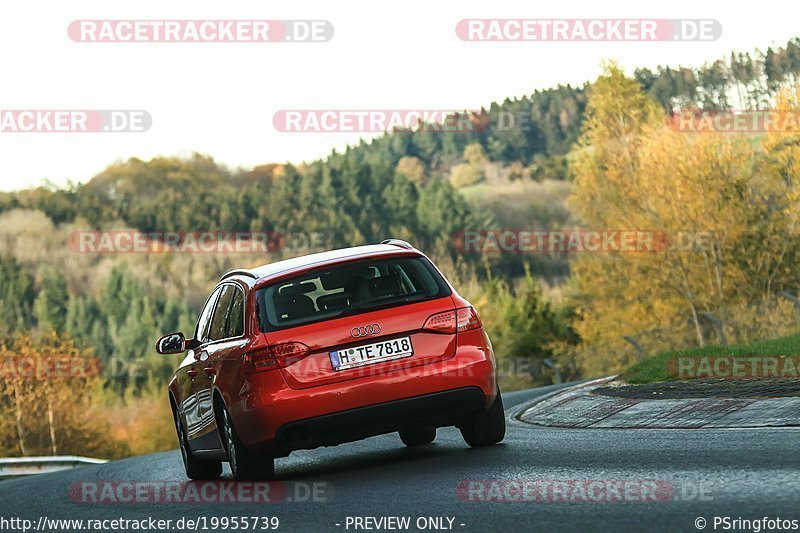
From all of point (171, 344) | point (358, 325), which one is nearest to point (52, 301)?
point (171, 344)

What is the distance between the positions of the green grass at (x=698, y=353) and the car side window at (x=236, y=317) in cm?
604

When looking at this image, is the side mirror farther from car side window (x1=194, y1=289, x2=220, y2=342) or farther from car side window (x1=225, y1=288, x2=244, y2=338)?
car side window (x1=225, y1=288, x2=244, y2=338)

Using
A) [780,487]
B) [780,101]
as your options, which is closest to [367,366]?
[780,487]

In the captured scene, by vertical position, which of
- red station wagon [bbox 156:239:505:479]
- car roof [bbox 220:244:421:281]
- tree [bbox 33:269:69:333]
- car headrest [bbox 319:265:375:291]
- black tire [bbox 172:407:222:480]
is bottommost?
tree [bbox 33:269:69:333]

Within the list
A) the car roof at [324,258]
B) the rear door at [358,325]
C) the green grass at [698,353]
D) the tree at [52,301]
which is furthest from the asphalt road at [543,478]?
the tree at [52,301]

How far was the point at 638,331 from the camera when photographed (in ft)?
203

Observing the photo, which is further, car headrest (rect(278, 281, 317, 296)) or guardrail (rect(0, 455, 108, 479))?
guardrail (rect(0, 455, 108, 479))

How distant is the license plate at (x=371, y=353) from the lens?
34.2ft

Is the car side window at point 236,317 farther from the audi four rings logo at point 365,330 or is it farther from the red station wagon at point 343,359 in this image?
the audi four rings logo at point 365,330

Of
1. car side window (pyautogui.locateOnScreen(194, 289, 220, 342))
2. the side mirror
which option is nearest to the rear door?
car side window (pyautogui.locateOnScreen(194, 289, 220, 342))

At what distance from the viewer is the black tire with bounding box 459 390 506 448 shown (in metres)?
11.5

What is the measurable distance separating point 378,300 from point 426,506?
279cm

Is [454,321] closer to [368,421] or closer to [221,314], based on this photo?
[368,421]

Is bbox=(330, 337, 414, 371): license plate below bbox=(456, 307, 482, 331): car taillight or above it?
below
